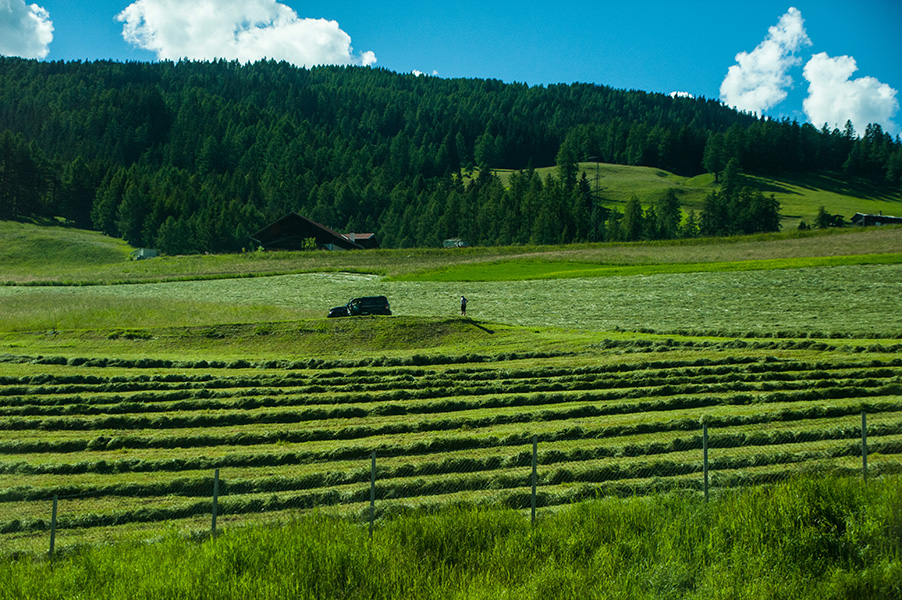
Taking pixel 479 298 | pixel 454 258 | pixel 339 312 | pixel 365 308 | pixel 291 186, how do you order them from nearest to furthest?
pixel 365 308 < pixel 339 312 < pixel 479 298 < pixel 454 258 < pixel 291 186

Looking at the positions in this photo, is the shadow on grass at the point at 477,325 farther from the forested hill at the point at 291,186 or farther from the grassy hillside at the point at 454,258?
the forested hill at the point at 291,186

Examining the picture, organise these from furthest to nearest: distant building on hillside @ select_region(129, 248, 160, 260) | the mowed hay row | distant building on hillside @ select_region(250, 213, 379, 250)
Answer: distant building on hillside @ select_region(250, 213, 379, 250)
distant building on hillside @ select_region(129, 248, 160, 260)
the mowed hay row

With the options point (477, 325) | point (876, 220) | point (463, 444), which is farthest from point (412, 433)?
point (876, 220)

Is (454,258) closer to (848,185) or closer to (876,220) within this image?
(876,220)

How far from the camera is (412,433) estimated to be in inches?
742

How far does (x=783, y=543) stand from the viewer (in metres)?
9.42

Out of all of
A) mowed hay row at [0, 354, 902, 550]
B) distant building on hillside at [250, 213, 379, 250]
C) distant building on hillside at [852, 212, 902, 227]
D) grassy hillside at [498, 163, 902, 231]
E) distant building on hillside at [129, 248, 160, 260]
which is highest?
grassy hillside at [498, 163, 902, 231]

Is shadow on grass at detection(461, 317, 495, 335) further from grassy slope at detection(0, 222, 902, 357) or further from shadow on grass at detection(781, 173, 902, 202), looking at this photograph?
shadow on grass at detection(781, 173, 902, 202)

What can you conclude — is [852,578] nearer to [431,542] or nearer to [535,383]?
[431,542]

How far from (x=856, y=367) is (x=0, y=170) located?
151 metres

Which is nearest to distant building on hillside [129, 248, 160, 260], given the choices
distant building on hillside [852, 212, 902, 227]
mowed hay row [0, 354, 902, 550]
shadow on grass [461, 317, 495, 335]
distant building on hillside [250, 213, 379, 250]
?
distant building on hillside [250, 213, 379, 250]

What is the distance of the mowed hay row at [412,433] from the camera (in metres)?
13.8

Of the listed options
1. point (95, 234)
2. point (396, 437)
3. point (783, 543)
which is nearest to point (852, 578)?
point (783, 543)

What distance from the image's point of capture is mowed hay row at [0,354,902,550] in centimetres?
1377
